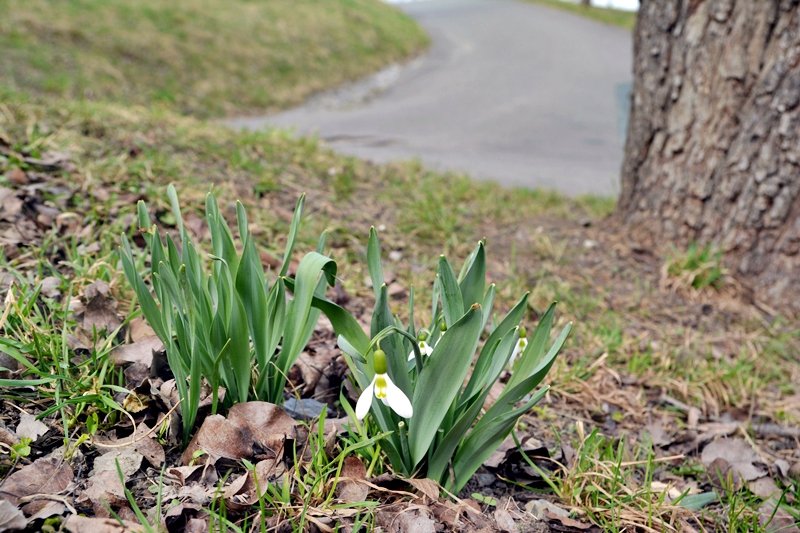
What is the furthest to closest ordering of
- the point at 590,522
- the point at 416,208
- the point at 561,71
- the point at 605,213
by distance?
the point at 561,71 < the point at 605,213 < the point at 416,208 < the point at 590,522

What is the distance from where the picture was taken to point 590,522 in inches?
72.0

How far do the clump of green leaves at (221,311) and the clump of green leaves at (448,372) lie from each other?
7.4 inches

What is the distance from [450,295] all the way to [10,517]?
42.4 inches

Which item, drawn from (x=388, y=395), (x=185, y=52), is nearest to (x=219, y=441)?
(x=388, y=395)

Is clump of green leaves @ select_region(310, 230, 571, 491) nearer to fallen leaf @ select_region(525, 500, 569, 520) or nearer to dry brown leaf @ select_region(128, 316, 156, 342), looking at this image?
fallen leaf @ select_region(525, 500, 569, 520)

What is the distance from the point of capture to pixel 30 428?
66.5 inches

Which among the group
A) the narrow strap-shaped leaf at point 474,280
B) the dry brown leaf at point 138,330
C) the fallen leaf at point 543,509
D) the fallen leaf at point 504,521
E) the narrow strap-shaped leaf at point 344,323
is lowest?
the fallen leaf at point 543,509

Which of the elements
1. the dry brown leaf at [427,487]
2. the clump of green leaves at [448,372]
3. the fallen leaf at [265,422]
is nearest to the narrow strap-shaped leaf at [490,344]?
the clump of green leaves at [448,372]

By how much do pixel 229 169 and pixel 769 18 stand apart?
10.1 ft

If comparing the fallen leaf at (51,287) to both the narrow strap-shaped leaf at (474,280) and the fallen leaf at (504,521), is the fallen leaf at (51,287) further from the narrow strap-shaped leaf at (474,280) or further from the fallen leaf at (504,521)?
the fallen leaf at (504,521)

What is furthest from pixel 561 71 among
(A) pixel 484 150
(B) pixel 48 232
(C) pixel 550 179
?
(B) pixel 48 232

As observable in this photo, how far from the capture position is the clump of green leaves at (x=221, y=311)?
1.68 meters

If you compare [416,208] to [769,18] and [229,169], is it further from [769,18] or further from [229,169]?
[769,18]

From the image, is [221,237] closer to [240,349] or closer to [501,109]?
[240,349]
